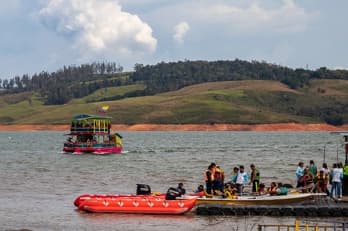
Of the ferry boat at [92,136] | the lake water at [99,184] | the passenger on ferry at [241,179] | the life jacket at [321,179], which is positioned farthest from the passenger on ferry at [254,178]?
the ferry boat at [92,136]

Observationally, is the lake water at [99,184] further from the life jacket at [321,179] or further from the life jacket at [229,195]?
the life jacket at [229,195]

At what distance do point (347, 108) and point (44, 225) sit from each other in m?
177

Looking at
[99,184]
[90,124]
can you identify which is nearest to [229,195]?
[99,184]

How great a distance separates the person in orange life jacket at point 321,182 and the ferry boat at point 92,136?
48196mm

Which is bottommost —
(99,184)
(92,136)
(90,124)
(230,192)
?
(99,184)

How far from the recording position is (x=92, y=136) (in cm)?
8238

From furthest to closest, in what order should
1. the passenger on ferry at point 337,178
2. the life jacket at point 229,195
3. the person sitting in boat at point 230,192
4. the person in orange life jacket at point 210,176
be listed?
the person in orange life jacket at point 210,176, the person sitting in boat at point 230,192, the life jacket at point 229,195, the passenger on ferry at point 337,178

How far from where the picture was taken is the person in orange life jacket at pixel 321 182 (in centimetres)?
3150

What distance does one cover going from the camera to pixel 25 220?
30.7 meters

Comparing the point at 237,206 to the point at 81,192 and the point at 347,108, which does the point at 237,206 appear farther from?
the point at 347,108

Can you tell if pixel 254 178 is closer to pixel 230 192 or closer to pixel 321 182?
pixel 230 192

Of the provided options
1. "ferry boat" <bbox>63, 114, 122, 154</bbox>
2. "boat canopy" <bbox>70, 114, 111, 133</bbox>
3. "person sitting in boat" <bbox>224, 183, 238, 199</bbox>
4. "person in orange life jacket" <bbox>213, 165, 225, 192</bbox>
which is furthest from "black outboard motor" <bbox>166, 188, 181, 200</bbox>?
"boat canopy" <bbox>70, 114, 111, 133</bbox>

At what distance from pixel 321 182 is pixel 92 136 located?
53.5m

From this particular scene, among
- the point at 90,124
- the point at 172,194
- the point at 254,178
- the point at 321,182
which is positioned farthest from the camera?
the point at 90,124
